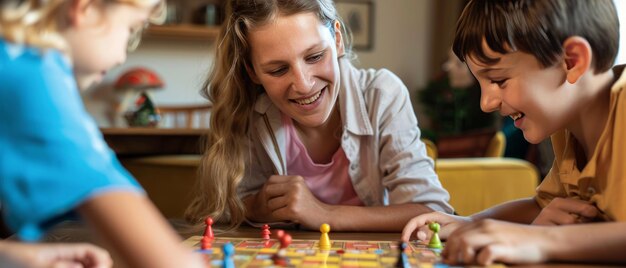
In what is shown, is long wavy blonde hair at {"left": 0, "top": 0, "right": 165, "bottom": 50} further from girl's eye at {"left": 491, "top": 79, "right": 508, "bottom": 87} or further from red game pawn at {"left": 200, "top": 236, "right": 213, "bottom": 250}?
girl's eye at {"left": 491, "top": 79, "right": 508, "bottom": 87}

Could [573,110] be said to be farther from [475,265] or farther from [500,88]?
[475,265]

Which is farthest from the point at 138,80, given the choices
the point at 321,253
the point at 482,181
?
the point at 321,253

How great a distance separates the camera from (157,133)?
2914mm

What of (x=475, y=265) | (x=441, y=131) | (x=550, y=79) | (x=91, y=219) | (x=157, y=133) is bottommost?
(x=441, y=131)

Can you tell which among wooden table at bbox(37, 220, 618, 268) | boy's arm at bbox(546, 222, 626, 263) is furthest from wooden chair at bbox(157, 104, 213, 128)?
boy's arm at bbox(546, 222, 626, 263)

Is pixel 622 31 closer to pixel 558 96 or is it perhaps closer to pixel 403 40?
pixel 403 40

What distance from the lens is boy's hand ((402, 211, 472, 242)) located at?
48.4 inches

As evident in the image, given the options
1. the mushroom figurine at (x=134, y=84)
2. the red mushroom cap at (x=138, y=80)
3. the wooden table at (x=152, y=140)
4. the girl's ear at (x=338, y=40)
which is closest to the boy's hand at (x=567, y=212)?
the girl's ear at (x=338, y=40)

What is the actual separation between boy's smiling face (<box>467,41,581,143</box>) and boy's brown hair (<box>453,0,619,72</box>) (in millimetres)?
16

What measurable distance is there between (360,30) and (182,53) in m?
1.80

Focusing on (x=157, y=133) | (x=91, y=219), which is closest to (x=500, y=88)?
(x=91, y=219)

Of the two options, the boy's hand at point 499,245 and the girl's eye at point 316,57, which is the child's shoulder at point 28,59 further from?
the girl's eye at point 316,57

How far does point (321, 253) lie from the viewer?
109 centimetres

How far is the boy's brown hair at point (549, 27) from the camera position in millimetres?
1099
